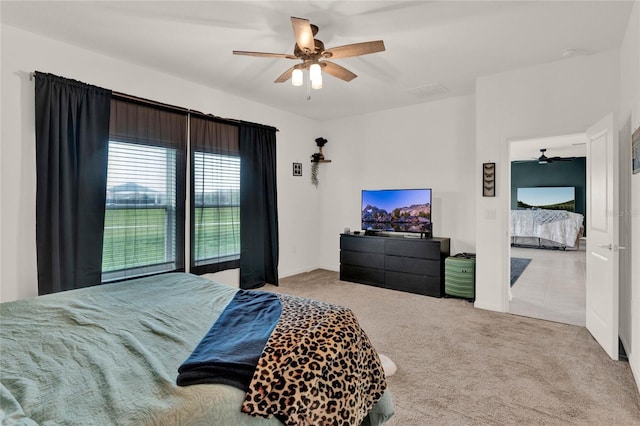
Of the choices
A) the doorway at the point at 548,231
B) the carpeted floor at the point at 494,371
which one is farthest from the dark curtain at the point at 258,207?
the doorway at the point at 548,231

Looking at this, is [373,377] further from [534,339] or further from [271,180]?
[271,180]

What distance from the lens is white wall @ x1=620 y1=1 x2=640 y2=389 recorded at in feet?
7.41

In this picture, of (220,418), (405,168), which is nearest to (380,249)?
(405,168)

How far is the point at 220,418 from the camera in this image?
1.01 meters

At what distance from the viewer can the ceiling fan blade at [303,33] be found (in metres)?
2.12

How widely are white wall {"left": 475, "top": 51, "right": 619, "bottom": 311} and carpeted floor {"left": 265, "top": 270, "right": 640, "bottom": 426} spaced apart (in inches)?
21.5

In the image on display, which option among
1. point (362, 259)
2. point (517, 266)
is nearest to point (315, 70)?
point (362, 259)

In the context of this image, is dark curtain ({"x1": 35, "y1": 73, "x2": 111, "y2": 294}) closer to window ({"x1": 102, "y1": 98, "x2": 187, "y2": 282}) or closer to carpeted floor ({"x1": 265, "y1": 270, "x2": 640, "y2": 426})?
window ({"x1": 102, "y1": 98, "x2": 187, "y2": 282})

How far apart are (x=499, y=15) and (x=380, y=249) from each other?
120 inches

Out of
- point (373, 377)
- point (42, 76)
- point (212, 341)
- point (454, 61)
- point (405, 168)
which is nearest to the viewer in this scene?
point (212, 341)

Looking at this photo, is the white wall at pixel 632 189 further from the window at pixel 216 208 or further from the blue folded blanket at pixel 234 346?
the window at pixel 216 208

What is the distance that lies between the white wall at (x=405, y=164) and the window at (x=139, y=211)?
283 cm

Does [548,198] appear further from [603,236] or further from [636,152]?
[636,152]

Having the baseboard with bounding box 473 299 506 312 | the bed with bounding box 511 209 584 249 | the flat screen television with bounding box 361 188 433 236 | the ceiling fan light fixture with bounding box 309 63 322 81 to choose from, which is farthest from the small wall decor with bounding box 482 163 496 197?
the bed with bounding box 511 209 584 249
